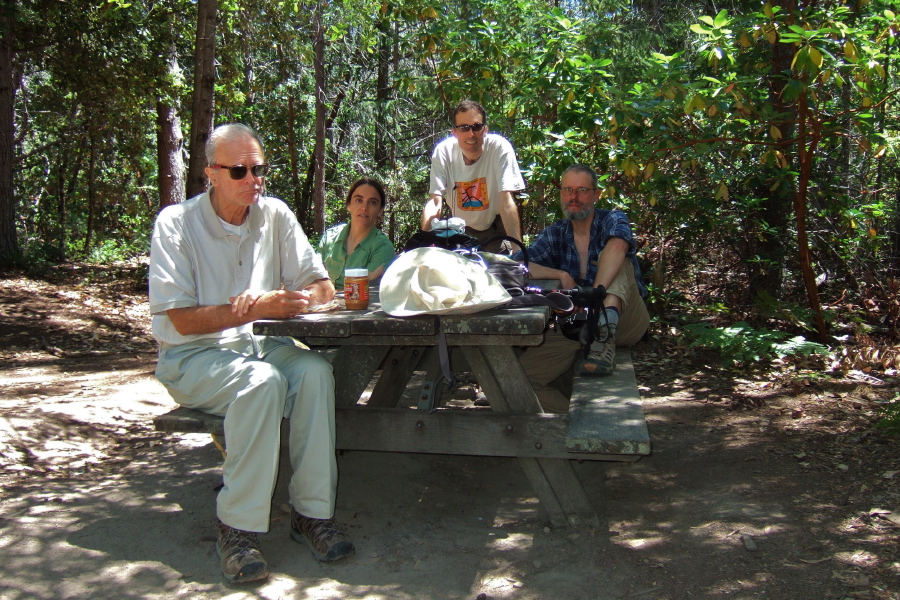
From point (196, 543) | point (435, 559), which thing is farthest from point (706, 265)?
point (196, 543)

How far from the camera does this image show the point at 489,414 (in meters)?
3.18

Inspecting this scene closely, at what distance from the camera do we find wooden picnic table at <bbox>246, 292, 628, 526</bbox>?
2830mm

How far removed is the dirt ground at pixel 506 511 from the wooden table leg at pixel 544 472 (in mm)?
83

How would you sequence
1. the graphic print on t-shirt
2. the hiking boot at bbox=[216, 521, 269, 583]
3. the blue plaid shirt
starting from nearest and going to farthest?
the hiking boot at bbox=[216, 521, 269, 583]
the blue plaid shirt
the graphic print on t-shirt

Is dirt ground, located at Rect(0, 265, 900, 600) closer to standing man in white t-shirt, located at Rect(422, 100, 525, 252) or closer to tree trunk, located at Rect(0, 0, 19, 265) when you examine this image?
standing man in white t-shirt, located at Rect(422, 100, 525, 252)

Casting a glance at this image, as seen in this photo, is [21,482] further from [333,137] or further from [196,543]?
[333,137]

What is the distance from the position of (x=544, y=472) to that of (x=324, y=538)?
960mm

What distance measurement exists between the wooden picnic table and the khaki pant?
830 mm

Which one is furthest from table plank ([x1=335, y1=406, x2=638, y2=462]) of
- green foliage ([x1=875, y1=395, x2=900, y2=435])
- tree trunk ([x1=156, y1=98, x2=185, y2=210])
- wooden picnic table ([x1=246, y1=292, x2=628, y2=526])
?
tree trunk ([x1=156, y1=98, x2=185, y2=210])

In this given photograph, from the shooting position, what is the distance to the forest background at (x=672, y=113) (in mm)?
4738

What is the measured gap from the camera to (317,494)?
2979mm

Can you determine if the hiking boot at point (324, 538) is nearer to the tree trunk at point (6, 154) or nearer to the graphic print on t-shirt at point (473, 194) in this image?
the graphic print on t-shirt at point (473, 194)

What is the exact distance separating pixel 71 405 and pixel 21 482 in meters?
1.15

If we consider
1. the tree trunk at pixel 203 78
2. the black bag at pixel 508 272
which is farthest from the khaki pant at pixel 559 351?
the tree trunk at pixel 203 78
